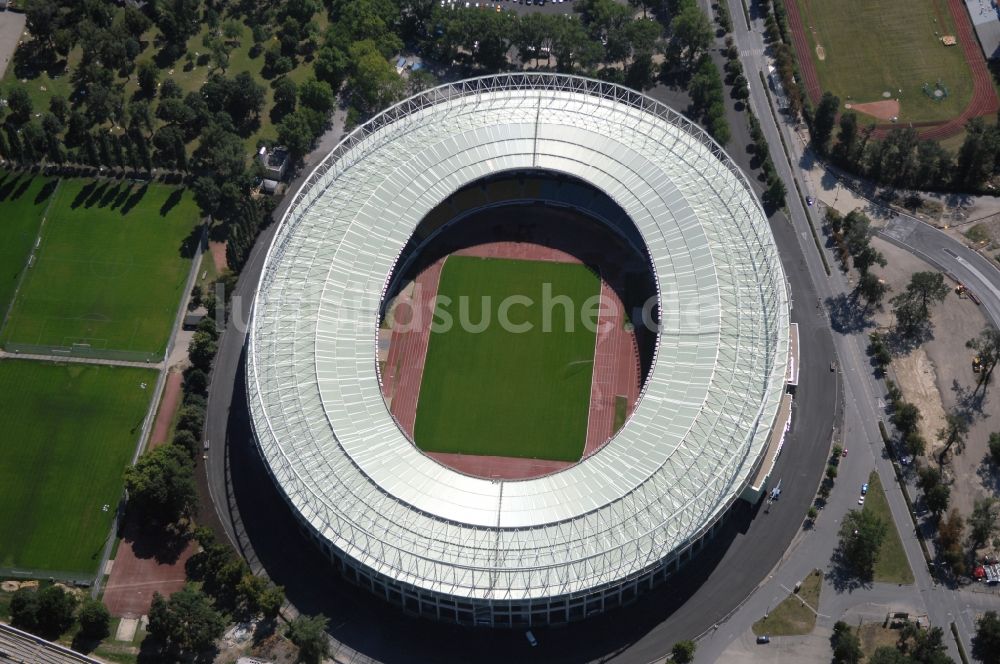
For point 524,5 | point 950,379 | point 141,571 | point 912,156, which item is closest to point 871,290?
point 950,379

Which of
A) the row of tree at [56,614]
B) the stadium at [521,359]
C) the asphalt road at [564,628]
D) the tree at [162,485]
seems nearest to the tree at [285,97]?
the stadium at [521,359]

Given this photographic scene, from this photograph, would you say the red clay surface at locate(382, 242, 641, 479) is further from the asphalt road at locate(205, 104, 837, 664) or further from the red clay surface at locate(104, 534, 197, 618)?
the red clay surface at locate(104, 534, 197, 618)

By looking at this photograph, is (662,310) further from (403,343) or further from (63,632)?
(63,632)

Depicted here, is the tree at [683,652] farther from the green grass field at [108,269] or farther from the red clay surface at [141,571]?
the green grass field at [108,269]

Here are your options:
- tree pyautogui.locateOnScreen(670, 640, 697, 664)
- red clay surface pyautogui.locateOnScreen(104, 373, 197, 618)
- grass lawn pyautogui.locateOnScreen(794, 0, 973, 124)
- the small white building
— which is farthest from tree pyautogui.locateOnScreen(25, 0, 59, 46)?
tree pyautogui.locateOnScreen(670, 640, 697, 664)

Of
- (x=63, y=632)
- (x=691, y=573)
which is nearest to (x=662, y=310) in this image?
(x=691, y=573)

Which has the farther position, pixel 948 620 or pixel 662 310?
pixel 662 310
